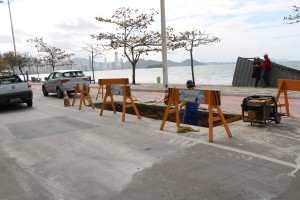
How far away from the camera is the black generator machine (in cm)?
795

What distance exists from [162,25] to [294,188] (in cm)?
1345

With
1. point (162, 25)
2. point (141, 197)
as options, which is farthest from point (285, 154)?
point (162, 25)

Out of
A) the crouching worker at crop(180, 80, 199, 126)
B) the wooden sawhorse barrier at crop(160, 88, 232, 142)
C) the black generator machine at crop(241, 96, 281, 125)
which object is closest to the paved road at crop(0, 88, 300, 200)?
the black generator machine at crop(241, 96, 281, 125)

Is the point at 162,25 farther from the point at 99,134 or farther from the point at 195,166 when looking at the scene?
the point at 195,166

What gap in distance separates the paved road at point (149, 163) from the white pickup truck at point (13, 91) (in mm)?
5717

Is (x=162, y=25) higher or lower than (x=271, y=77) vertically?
higher

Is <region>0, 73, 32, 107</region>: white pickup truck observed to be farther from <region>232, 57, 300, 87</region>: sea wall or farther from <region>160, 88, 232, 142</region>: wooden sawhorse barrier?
<region>232, 57, 300, 87</region>: sea wall

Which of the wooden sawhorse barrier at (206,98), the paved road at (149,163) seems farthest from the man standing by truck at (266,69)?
the wooden sawhorse barrier at (206,98)

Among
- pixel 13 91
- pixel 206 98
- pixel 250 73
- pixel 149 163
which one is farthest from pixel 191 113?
pixel 250 73

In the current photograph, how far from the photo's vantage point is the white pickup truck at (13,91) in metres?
14.2

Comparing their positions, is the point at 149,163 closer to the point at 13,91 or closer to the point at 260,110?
the point at 260,110

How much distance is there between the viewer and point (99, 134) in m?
8.30

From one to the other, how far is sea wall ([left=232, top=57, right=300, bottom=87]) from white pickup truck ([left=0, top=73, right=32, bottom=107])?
40.3 ft

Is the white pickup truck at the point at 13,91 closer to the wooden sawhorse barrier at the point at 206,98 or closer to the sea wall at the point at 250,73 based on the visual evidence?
the wooden sawhorse barrier at the point at 206,98
